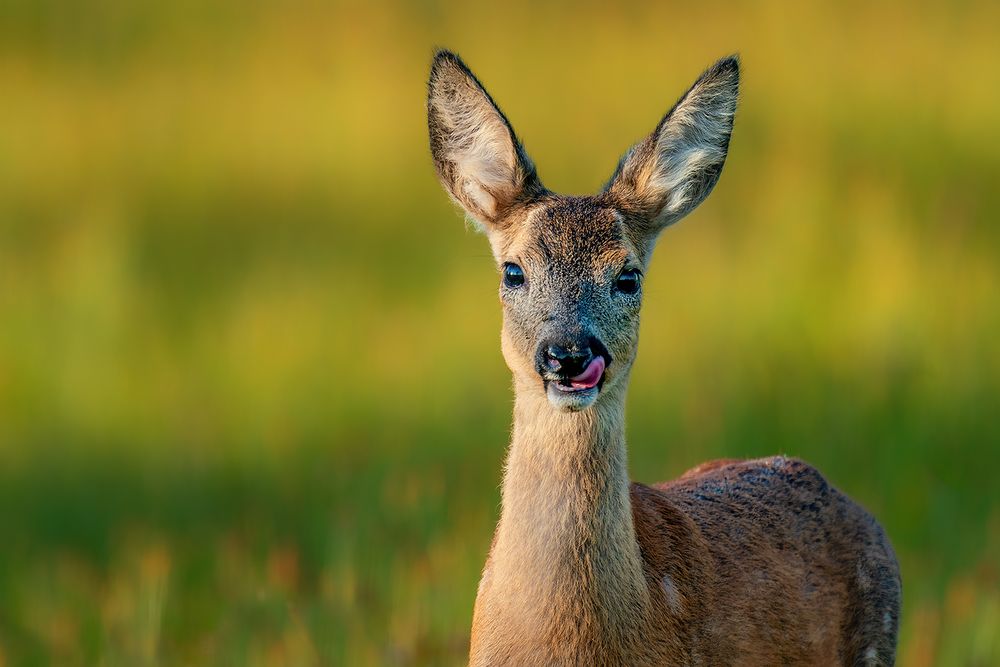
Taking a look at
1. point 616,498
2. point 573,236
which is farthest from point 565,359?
point 573,236

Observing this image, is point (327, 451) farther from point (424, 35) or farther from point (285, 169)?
point (424, 35)

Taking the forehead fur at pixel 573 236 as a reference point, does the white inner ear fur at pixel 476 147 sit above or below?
above

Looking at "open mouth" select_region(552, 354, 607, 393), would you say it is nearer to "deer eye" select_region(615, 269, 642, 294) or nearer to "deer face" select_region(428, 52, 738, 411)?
"deer face" select_region(428, 52, 738, 411)

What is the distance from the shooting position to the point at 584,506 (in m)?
5.82

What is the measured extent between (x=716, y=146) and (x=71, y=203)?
858 cm

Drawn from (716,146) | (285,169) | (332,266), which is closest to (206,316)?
(332,266)

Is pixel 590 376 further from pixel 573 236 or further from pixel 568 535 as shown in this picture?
pixel 573 236

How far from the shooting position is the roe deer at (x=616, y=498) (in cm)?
576

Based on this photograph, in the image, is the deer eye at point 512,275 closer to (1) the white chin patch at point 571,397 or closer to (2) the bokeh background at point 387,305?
(1) the white chin patch at point 571,397

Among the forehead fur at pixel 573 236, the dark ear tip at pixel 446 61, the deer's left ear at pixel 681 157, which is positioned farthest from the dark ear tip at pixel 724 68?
the dark ear tip at pixel 446 61

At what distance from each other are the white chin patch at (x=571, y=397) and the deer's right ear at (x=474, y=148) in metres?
1.14

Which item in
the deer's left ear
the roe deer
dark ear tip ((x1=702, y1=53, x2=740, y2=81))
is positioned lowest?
the roe deer

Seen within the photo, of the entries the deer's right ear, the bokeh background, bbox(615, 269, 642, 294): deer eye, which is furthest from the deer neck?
the bokeh background

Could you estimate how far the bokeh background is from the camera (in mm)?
9367
